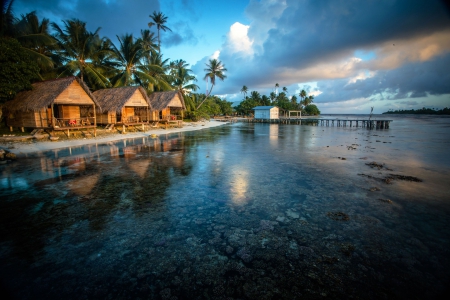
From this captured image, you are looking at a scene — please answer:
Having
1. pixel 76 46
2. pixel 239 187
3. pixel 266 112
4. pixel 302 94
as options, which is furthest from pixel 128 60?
pixel 302 94

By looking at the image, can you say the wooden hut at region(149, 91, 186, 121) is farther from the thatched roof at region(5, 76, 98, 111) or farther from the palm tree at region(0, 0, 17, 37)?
the palm tree at region(0, 0, 17, 37)

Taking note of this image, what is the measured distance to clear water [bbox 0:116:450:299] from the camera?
122 inches

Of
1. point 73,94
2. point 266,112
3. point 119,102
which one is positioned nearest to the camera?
point 73,94

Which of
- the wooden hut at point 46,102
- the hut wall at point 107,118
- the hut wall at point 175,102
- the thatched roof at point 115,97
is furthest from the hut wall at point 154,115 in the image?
the wooden hut at point 46,102

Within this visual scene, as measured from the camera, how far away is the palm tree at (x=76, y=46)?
2309 cm

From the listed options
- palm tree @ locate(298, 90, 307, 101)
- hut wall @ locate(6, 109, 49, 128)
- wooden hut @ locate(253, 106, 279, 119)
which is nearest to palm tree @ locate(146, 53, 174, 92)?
hut wall @ locate(6, 109, 49, 128)

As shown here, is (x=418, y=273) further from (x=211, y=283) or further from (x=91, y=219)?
(x=91, y=219)

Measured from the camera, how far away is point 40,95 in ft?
57.3

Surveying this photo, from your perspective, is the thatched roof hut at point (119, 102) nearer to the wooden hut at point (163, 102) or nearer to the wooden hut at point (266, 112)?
the wooden hut at point (163, 102)

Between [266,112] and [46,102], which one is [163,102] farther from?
[266,112]

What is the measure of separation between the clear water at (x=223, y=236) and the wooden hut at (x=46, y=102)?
11.1 metres

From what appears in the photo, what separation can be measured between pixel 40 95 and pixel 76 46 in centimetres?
907

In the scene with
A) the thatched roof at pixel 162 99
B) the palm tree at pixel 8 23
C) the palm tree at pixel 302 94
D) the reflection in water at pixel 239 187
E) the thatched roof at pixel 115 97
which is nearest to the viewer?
the reflection in water at pixel 239 187

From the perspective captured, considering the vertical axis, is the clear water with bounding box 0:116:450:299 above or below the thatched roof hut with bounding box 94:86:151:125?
below
